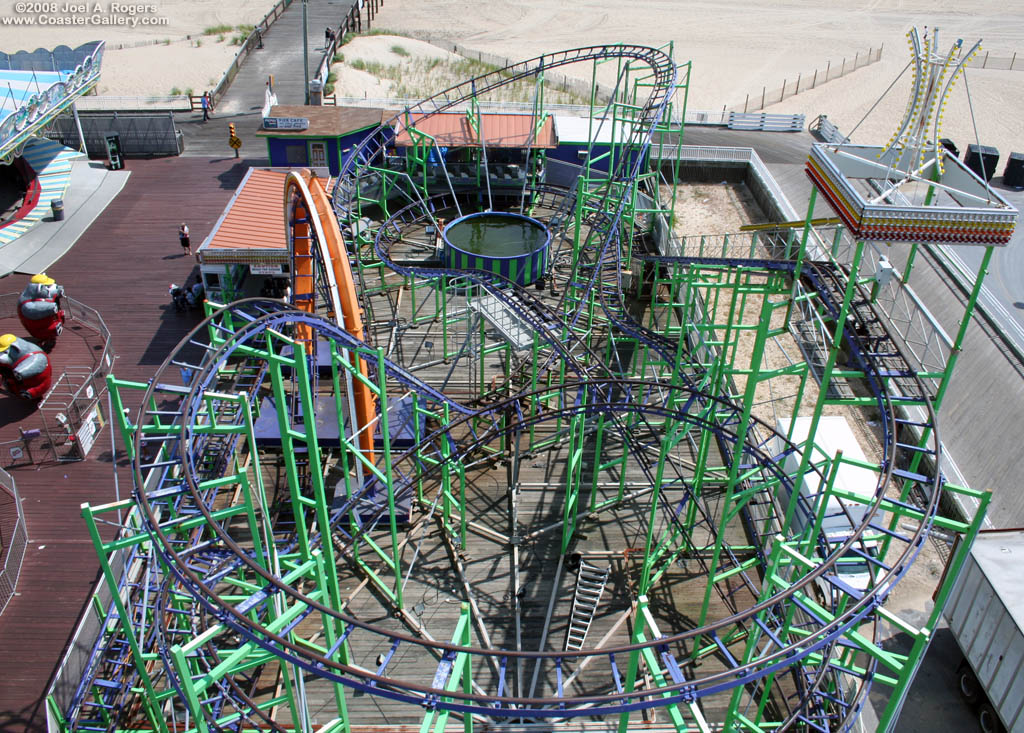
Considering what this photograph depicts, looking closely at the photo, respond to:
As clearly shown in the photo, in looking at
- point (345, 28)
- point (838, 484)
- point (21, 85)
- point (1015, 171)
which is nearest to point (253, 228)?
point (21, 85)

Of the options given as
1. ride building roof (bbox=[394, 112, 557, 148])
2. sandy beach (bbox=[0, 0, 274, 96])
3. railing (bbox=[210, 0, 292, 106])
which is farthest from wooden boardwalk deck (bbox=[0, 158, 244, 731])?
sandy beach (bbox=[0, 0, 274, 96])

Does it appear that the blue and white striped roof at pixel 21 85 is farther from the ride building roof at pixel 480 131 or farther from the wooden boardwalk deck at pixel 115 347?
the ride building roof at pixel 480 131

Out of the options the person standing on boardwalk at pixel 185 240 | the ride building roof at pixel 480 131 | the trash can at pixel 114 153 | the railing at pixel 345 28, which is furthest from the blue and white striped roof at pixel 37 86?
the ride building roof at pixel 480 131

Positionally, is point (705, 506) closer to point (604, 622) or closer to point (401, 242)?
point (604, 622)


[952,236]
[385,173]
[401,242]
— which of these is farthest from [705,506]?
[385,173]

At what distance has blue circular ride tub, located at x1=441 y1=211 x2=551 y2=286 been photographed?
91.7 feet

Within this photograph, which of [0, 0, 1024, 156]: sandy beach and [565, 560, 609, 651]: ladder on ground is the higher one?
[0, 0, 1024, 156]: sandy beach

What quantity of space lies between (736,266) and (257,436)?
12.3 meters

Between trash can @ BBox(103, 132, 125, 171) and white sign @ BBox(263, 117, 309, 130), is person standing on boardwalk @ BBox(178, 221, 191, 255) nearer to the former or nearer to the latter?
white sign @ BBox(263, 117, 309, 130)

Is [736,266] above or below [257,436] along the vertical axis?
above

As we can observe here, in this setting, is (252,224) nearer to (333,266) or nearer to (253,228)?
(253,228)

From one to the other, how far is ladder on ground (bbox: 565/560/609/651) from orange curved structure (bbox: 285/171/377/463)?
5725 mm

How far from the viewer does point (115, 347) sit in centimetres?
2508

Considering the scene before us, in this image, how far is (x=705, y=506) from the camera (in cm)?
1855
